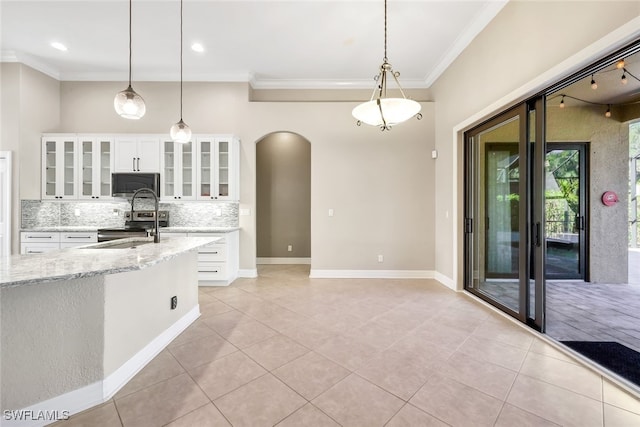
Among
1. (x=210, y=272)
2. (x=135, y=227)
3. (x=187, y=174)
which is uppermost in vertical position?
(x=187, y=174)

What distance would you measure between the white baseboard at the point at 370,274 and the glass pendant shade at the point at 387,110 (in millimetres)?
2908

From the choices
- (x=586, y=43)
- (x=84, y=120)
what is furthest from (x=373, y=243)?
(x=84, y=120)

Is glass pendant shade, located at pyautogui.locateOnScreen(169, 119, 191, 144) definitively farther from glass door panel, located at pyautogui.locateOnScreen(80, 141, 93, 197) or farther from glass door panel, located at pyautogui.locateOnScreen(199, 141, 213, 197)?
glass door panel, located at pyautogui.locateOnScreen(80, 141, 93, 197)

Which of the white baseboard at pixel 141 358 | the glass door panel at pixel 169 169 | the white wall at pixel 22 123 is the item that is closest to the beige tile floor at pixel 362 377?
the white baseboard at pixel 141 358

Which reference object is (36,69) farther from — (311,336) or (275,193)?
(311,336)

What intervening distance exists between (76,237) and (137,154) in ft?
5.16

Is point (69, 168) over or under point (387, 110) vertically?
under

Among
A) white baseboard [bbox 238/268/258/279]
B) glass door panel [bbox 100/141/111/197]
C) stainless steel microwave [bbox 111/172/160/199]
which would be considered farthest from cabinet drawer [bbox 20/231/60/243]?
white baseboard [bbox 238/268/258/279]

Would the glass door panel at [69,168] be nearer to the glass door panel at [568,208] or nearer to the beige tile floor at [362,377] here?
the beige tile floor at [362,377]

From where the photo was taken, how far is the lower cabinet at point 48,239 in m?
3.98

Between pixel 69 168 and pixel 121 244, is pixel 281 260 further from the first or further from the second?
pixel 69 168

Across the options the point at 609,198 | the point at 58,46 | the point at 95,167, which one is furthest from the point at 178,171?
the point at 609,198

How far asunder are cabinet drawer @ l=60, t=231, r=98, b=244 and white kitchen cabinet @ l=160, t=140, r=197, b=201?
115 cm

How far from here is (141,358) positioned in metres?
2.03
